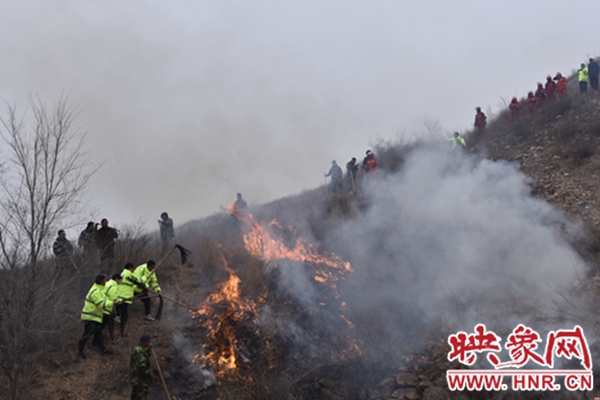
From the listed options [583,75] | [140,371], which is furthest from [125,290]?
[583,75]

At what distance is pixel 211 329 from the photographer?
31.1 ft

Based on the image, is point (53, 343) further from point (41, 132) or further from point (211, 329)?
point (41, 132)

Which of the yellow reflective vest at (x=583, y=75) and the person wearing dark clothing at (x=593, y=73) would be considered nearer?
the person wearing dark clothing at (x=593, y=73)

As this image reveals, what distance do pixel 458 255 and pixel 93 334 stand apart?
342 inches

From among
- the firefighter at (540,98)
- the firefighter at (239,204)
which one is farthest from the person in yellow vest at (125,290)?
the firefighter at (540,98)

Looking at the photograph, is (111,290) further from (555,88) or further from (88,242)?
(555,88)

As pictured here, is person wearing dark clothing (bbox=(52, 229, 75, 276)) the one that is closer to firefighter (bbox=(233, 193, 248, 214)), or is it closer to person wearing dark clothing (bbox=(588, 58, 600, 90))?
firefighter (bbox=(233, 193, 248, 214))

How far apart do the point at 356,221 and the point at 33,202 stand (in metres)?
9.34

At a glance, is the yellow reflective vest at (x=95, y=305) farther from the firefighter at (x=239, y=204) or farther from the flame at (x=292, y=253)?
the firefighter at (x=239, y=204)

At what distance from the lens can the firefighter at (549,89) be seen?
1612cm

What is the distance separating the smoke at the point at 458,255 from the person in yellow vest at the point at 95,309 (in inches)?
213

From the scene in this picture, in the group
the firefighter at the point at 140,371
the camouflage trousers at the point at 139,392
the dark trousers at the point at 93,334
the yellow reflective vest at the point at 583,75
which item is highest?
the yellow reflective vest at the point at 583,75

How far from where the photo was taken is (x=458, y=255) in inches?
406

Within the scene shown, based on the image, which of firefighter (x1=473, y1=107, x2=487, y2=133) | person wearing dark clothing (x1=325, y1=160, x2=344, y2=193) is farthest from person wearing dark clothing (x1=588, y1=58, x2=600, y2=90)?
person wearing dark clothing (x1=325, y1=160, x2=344, y2=193)
